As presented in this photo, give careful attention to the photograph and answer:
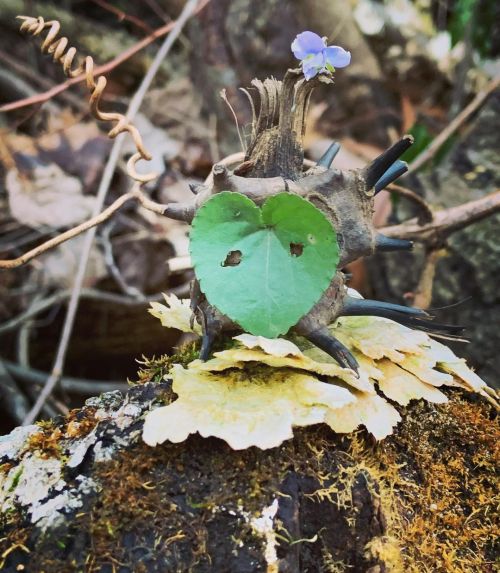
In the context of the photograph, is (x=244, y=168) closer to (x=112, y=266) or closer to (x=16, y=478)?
(x=16, y=478)

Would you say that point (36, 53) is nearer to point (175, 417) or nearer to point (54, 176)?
point (54, 176)

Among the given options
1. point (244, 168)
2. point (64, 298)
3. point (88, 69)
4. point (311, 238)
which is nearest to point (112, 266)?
point (64, 298)

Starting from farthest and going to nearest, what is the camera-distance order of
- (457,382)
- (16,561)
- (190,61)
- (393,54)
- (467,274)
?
(393,54), (190,61), (467,274), (457,382), (16,561)

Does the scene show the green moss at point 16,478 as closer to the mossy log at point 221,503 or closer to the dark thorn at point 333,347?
the mossy log at point 221,503

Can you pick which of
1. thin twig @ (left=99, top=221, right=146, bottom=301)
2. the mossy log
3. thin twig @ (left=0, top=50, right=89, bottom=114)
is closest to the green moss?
the mossy log

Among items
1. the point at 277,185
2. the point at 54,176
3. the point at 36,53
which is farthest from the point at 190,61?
the point at 277,185

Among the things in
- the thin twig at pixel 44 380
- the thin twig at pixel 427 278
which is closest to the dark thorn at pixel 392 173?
the thin twig at pixel 427 278
